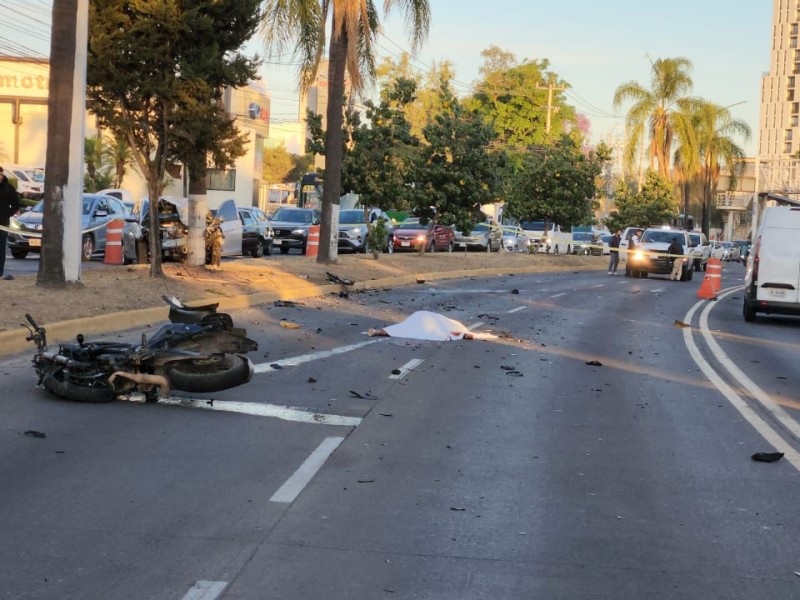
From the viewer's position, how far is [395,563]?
5.55 meters

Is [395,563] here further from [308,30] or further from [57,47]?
[308,30]

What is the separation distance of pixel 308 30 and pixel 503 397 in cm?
1845

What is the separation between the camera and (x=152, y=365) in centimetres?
995

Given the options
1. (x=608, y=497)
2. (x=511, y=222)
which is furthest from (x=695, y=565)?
(x=511, y=222)

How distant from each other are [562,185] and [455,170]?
1481cm

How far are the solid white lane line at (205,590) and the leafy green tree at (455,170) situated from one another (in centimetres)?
3439

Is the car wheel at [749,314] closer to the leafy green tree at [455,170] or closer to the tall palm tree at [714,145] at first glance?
the leafy green tree at [455,170]

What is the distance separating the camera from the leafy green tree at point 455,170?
39375 mm

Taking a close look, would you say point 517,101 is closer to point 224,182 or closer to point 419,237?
point 224,182

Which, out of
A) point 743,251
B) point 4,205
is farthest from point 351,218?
point 743,251

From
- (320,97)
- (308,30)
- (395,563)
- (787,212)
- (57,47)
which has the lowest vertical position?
(395,563)

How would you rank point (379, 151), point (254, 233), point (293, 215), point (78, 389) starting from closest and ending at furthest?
point (78, 389) → point (254, 233) → point (379, 151) → point (293, 215)

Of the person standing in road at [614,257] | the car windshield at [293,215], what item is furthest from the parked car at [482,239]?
the car windshield at [293,215]

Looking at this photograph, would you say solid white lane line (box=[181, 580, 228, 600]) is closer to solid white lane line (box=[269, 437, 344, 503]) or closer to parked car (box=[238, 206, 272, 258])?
solid white lane line (box=[269, 437, 344, 503])
